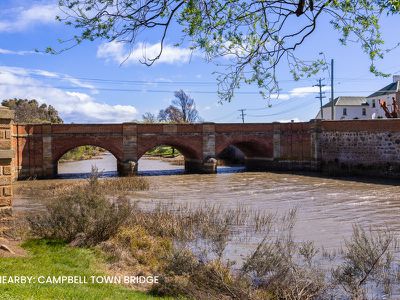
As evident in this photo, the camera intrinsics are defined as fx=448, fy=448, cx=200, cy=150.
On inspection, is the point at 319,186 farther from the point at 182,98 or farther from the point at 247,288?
the point at 182,98

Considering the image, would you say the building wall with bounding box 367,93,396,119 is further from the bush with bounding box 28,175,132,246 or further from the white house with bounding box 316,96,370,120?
the bush with bounding box 28,175,132,246

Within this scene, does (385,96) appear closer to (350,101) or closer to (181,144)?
(350,101)

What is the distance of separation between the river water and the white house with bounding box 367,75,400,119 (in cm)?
3170

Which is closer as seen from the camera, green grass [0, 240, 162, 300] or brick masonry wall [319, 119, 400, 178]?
green grass [0, 240, 162, 300]

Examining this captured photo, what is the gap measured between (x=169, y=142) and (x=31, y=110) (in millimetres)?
50316

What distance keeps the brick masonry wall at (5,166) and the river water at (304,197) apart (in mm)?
7873

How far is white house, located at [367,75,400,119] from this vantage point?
60156mm

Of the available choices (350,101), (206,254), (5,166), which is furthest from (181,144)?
(350,101)

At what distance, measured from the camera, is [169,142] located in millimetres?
37375

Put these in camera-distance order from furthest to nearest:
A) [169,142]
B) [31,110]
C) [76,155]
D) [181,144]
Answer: [31,110], [76,155], [181,144], [169,142]

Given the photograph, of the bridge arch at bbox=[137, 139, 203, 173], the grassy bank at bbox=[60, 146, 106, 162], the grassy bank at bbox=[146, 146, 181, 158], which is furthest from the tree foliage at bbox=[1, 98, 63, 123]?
the bridge arch at bbox=[137, 139, 203, 173]

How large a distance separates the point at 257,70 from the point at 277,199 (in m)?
17.3

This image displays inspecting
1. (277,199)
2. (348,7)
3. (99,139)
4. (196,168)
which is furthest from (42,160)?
(348,7)

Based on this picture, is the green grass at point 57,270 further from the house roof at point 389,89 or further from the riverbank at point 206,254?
the house roof at point 389,89
